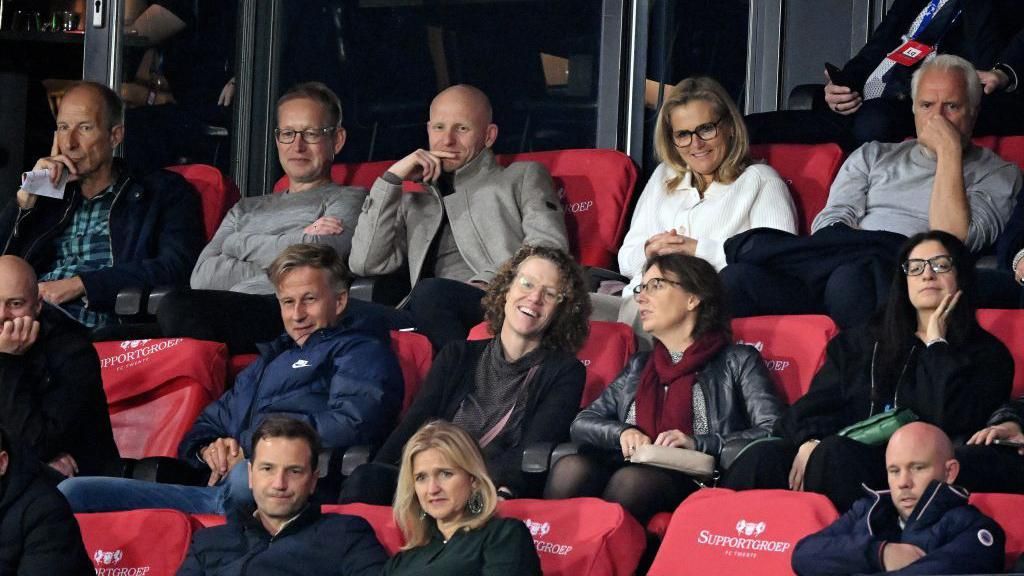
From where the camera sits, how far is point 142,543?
4762mm

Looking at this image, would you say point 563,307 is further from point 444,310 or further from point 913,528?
point 913,528

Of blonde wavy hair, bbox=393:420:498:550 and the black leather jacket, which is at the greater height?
the black leather jacket

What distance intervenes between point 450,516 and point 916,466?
42.5 inches

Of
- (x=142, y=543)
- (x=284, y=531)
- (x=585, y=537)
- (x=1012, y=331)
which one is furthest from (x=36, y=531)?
(x=1012, y=331)

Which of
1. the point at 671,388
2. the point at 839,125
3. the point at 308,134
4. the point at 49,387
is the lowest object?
the point at 49,387

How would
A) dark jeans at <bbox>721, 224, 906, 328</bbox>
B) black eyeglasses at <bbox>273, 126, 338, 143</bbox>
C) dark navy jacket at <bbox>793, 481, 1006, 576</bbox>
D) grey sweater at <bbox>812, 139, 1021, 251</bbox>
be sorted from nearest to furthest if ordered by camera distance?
dark navy jacket at <bbox>793, 481, 1006, 576</bbox>, dark jeans at <bbox>721, 224, 906, 328</bbox>, grey sweater at <bbox>812, 139, 1021, 251</bbox>, black eyeglasses at <bbox>273, 126, 338, 143</bbox>

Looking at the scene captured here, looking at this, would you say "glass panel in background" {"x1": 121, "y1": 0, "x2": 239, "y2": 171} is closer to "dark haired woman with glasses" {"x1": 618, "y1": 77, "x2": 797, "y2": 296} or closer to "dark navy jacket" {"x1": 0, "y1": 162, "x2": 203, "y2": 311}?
"dark navy jacket" {"x1": 0, "y1": 162, "x2": 203, "y2": 311}

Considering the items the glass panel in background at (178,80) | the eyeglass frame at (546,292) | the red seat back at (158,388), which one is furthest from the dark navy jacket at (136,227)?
the eyeglass frame at (546,292)

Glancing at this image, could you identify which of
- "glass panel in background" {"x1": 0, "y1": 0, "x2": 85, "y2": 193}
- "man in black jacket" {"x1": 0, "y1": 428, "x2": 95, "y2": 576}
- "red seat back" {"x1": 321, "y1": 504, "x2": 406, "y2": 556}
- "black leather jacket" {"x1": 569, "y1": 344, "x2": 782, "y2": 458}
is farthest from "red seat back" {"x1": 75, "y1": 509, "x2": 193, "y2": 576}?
"glass panel in background" {"x1": 0, "y1": 0, "x2": 85, "y2": 193}

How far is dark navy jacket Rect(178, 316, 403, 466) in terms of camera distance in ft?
17.1

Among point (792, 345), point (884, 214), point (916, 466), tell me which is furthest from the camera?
point (884, 214)

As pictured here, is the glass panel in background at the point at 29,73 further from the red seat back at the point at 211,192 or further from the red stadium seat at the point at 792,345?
the red stadium seat at the point at 792,345

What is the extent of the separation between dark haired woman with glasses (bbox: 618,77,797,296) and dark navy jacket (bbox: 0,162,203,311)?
5.39ft

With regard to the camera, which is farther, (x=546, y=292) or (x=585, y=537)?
(x=546, y=292)
